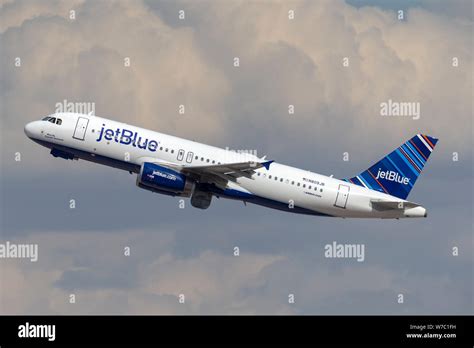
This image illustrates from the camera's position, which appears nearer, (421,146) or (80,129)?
(80,129)

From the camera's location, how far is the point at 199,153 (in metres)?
86.4

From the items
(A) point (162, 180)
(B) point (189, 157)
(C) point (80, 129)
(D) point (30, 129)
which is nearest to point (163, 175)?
(A) point (162, 180)

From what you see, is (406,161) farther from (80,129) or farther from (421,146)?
(80,129)

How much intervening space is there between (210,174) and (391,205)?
14538 mm

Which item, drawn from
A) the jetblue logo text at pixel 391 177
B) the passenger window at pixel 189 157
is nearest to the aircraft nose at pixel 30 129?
the passenger window at pixel 189 157

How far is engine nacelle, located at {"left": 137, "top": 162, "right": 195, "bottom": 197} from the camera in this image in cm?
8394

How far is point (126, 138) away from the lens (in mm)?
84875

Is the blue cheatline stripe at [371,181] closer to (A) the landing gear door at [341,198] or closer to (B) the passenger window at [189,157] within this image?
(A) the landing gear door at [341,198]

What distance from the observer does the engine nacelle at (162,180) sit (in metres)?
83.9

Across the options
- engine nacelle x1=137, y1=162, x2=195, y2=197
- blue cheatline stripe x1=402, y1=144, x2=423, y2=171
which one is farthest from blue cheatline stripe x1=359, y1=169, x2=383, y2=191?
engine nacelle x1=137, y1=162, x2=195, y2=197

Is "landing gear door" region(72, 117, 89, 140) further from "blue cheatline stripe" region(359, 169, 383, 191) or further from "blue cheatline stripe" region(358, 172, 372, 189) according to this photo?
"blue cheatline stripe" region(359, 169, 383, 191)

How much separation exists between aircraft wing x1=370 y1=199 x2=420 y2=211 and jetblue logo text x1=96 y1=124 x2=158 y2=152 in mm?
18115

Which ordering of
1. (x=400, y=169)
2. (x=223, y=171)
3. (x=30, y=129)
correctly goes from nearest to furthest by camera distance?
(x=223, y=171), (x=30, y=129), (x=400, y=169)
